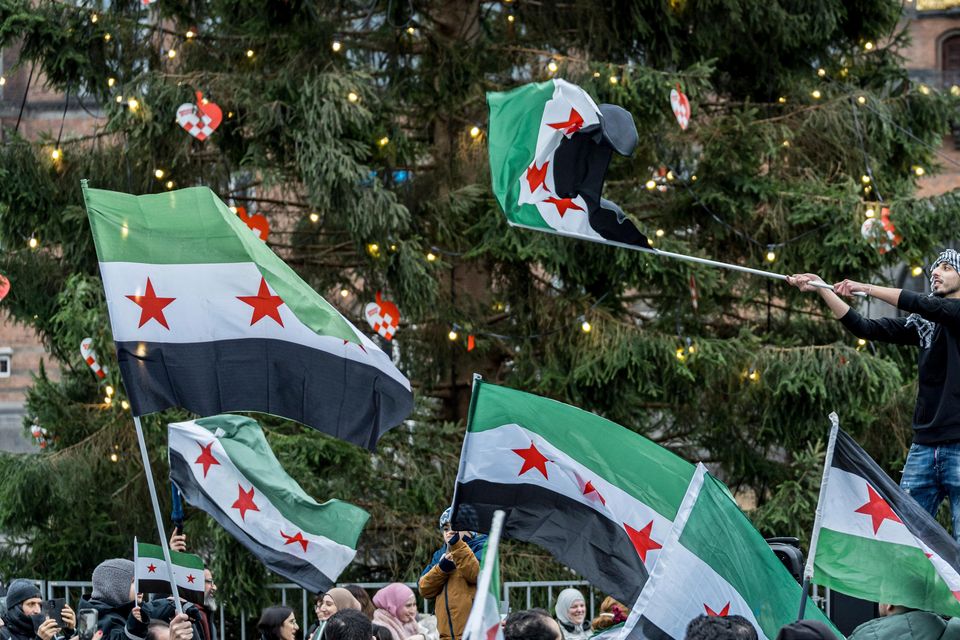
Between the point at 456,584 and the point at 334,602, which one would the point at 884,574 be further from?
the point at 334,602

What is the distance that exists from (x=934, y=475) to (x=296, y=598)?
29.8ft

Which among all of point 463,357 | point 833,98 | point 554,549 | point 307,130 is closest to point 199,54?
point 307,130

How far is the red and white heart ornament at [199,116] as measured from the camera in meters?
15.4

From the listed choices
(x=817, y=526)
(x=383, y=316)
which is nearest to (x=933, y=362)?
(x=817, y=526)

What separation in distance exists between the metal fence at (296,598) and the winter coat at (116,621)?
380 centimetres

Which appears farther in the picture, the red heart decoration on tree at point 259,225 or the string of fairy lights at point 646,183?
the red heart decoration on tree at point 259,225

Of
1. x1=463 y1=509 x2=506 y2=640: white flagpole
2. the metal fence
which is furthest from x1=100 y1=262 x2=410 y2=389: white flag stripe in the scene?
the metal fence

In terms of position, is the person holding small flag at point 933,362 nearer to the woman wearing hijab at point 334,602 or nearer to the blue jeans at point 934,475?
the blue jeans at point 934,475

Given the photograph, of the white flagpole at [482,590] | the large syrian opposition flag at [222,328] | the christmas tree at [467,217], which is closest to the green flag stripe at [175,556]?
the large syrian opposition flag at [222,328]

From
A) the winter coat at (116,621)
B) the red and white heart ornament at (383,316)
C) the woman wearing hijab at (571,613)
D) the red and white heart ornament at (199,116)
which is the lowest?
the woman wearing hijab at (571,613)

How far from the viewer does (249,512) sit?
9.51m

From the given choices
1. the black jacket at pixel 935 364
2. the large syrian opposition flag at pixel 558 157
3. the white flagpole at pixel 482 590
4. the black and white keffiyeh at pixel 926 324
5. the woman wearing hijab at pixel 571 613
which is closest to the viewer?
the white flagpole at pixel 482 590

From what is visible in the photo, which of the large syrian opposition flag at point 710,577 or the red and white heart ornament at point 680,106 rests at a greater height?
the red and white heart ornament at point 680,106

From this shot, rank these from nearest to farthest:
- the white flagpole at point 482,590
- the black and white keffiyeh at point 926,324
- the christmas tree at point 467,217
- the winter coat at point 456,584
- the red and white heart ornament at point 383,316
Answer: the white flagpole at point 482,590 < the black and white keffiyeh at point 926,324 < the winter coat at point 456,584 < the christmas tree at point 467,217 < the red and white heart ornament at point 383,316
